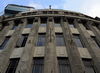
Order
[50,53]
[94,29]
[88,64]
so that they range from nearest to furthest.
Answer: [50,53] → [88,64] → [94,29]

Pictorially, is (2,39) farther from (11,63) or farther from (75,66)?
(75,66)

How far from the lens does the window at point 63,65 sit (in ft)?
31.8

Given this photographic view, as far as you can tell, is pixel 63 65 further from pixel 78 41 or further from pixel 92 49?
pixel 78 41

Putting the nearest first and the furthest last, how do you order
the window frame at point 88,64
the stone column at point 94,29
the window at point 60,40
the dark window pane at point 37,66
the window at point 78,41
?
the dark window pane at point 37,66 < the window frame at point 88,64 < the window at point 60,40 < the window at point 78,41 < the stone column at point 94,29

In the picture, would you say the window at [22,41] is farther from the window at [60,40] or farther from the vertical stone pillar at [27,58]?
the window at [60,40]

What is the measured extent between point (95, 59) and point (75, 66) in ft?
10.5

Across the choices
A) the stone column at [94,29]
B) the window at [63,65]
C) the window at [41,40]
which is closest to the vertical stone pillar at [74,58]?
the window at [63,65]

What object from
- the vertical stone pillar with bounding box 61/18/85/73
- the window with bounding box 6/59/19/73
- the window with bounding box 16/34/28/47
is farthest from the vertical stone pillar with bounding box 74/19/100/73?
the window with bounding box 6/59/19/73

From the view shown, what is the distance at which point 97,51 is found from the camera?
11461 mm

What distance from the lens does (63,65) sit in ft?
33.6

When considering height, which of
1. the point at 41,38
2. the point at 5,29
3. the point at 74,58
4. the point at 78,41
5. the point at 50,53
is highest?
the point at 5,29

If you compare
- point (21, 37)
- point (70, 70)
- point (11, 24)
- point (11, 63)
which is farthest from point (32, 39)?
point (11, 24)

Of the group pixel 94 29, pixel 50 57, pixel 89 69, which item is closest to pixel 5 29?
pixel 50 57

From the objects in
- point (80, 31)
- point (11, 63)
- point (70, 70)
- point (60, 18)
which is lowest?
point (70, 70)
